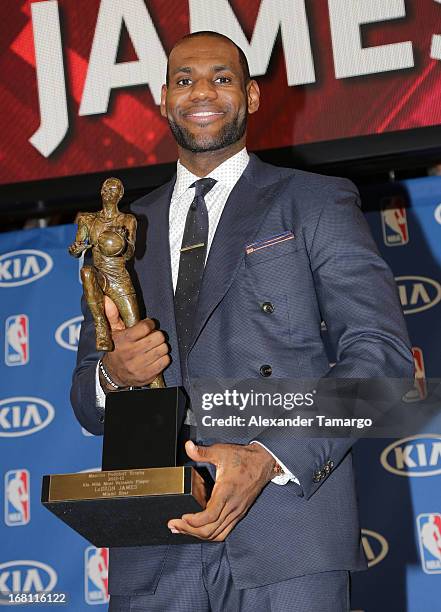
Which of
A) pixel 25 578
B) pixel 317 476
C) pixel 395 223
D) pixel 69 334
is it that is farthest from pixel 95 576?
pixel 317 476

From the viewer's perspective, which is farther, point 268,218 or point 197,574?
point 268,218

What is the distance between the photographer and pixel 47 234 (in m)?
3.21

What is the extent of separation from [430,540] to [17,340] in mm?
1431

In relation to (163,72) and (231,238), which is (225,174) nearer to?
(231,238)

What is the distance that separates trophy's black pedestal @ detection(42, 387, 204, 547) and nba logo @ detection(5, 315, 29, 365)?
5.20 feet

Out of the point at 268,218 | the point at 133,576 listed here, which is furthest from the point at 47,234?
the point at 133,576

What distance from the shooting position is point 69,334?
311cm

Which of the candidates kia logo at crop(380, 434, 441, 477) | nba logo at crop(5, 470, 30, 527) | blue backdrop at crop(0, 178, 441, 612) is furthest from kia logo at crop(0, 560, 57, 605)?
kia logo at crop(380, 434, 441, 477)

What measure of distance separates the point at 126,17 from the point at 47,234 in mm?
755

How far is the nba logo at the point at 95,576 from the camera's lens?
111 inches

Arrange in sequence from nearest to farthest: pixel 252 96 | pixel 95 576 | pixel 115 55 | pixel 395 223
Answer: pixel 252 96, pixel 95 576, pixel 395 223, pixel 115 55

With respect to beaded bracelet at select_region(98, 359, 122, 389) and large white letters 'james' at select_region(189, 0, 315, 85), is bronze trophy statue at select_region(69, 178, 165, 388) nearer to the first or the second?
beaded bracelet at select_region(98, 359, 122, 389)

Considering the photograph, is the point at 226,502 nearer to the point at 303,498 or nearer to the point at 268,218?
the point at 303,498

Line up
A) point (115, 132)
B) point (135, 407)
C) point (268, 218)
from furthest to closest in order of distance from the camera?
point (115, 132), point (268, 218), point (135, 407)
